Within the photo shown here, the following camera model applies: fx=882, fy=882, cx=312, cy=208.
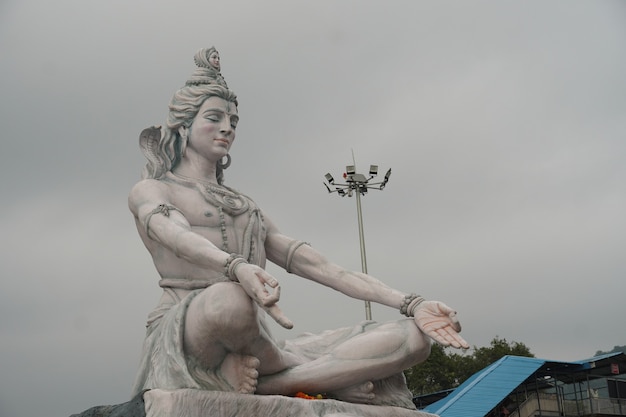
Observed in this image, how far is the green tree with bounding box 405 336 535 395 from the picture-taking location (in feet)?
122

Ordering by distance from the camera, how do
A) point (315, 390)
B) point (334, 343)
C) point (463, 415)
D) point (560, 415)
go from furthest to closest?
point (560, 415), point (463, 415), point (334, 343), point (315, 390)

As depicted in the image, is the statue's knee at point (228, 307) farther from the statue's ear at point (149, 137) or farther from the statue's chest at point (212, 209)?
the statue's ear at point (149, 137)

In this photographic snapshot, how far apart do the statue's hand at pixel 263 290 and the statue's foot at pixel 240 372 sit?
0.79 m

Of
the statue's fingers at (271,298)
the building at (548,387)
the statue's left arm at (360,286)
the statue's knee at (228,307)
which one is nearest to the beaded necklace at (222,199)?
the statue's left arm at (360,286)

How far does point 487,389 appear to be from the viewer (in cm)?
2208

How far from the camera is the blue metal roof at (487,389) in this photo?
816 inches

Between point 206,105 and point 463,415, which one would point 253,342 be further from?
point 463,415

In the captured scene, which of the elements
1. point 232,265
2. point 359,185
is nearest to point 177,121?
point 232,265

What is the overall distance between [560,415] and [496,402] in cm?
454

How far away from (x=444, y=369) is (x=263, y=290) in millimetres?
32317

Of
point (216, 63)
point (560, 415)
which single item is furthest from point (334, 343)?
point (560, 415)

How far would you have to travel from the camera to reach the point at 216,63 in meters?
8.44

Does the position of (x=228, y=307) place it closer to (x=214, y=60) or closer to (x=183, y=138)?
(x=183, y=138)

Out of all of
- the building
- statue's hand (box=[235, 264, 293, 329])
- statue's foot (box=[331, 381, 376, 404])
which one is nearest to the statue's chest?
statue's hand (box=[235, 264, 293, 329])
